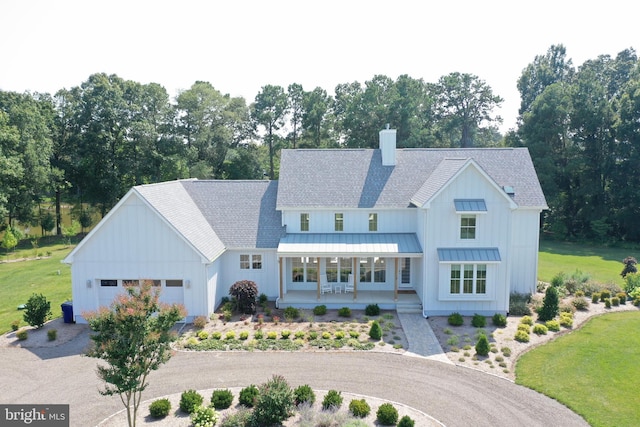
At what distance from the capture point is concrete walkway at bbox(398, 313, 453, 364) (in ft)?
64.3

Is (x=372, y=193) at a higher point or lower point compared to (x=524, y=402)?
higher

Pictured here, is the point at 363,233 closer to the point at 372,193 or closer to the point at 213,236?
the point at 372,193

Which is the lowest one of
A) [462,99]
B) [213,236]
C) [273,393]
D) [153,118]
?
[273,393]

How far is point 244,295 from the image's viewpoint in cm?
2439

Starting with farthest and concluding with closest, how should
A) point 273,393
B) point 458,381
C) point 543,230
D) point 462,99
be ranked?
point 462,99, point 543,230, point 458,381, point 273,393

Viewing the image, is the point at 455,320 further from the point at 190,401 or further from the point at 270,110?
the point at 270,110

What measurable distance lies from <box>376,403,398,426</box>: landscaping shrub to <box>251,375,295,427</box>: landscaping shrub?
2.87 meters

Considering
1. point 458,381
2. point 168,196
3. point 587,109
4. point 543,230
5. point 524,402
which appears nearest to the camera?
point 524,402

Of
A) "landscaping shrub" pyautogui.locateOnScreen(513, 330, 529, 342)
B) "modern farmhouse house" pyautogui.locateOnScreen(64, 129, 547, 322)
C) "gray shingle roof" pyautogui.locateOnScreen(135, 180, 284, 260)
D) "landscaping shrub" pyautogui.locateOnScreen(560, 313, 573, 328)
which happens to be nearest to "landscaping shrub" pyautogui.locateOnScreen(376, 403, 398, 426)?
"landscaping shrub" pyautogui.locateOnScreen(513, 330, 529, 342)

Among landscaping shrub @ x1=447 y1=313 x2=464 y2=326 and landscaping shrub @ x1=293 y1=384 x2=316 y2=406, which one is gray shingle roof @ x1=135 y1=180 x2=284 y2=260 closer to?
landscaping shrub @ x1=293 y1=384 x2=316 y2=406

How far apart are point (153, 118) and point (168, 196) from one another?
1208 inches

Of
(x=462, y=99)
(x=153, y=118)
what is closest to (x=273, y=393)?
(x=153, y=118)

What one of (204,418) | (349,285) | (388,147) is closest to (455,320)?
(349,285)

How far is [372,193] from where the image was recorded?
28.8 metres
